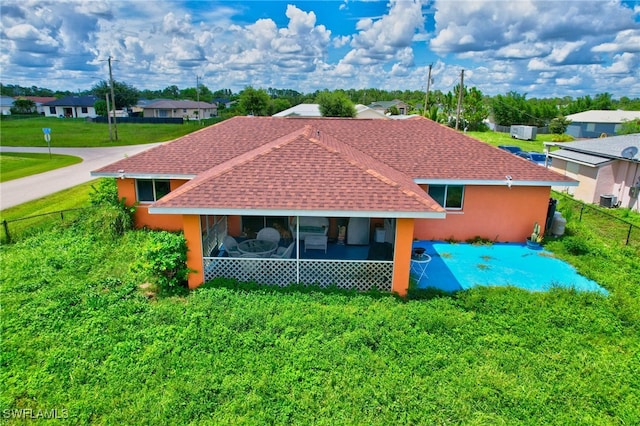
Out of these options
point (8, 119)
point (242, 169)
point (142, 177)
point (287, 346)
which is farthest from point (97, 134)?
point (287, 346)

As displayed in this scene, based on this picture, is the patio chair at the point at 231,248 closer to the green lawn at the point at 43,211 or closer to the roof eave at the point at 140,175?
the roof eave at the point at 140,175

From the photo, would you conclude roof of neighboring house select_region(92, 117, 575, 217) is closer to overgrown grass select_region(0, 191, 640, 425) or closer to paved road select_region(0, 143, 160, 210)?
overgrown grass select_region(0, 191, 640, 425)

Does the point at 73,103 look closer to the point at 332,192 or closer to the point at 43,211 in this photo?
the point at 43,211

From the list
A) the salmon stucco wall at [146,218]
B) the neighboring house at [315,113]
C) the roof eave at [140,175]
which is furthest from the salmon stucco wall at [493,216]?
the neighboring house at [315,113]

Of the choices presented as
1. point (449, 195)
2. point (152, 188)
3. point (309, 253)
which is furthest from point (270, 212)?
point (449, 195)

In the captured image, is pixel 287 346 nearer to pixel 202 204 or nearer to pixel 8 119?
pixel 202 204

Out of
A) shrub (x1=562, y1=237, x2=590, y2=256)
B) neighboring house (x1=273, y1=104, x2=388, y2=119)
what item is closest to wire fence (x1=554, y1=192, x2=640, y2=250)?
shrub (x1=562, y1=237, x2=590, y2=256)
